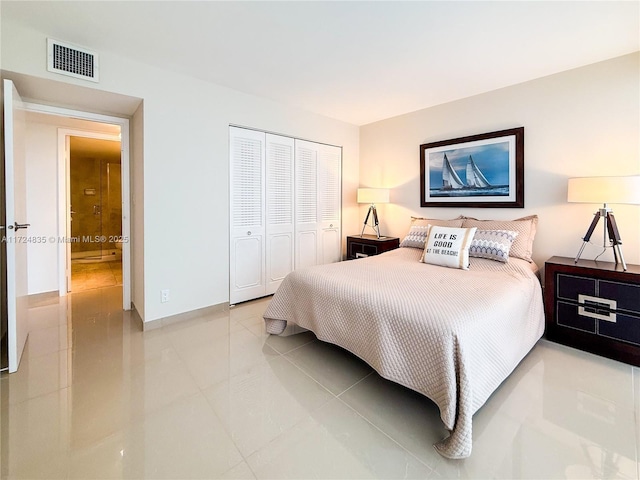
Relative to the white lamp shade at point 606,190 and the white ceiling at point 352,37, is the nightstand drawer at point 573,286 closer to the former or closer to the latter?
the white lamp shade at point 606,190

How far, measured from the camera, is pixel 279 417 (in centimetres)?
167

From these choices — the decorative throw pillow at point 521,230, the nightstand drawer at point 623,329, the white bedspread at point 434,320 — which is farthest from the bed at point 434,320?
the nightstand drawer at point 623,329

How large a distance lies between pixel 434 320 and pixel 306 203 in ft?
9.22

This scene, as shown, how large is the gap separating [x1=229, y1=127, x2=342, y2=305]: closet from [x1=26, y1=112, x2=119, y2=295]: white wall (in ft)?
6.59

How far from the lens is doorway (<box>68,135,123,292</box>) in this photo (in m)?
6.15

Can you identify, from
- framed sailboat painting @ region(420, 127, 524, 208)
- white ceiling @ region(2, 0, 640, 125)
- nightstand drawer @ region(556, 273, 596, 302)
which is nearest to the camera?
white ceiling @ region(2, 0, 640, 125)

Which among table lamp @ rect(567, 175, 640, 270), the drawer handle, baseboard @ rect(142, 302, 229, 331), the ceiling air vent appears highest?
the ceiling air vent

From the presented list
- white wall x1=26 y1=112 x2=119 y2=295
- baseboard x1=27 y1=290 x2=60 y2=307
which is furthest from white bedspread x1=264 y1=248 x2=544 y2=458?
white wall x1=26 y1=112 x2=119 y2=295

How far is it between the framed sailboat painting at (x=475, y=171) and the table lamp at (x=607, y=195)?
0.62 meters

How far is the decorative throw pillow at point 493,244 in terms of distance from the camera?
2.72 m

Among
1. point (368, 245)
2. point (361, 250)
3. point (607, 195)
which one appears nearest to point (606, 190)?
point (607, 195)

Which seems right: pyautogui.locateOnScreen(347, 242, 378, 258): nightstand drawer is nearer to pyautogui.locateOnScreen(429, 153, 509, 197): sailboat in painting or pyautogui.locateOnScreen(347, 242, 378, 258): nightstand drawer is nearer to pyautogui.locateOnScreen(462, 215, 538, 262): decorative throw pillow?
pyautogui.locateOnScreen(429, 153, 509, 197): sailboat in painting

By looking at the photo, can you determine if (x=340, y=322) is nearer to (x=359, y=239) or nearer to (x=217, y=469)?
(x=217, y=469)

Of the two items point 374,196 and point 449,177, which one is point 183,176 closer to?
point 374,196
